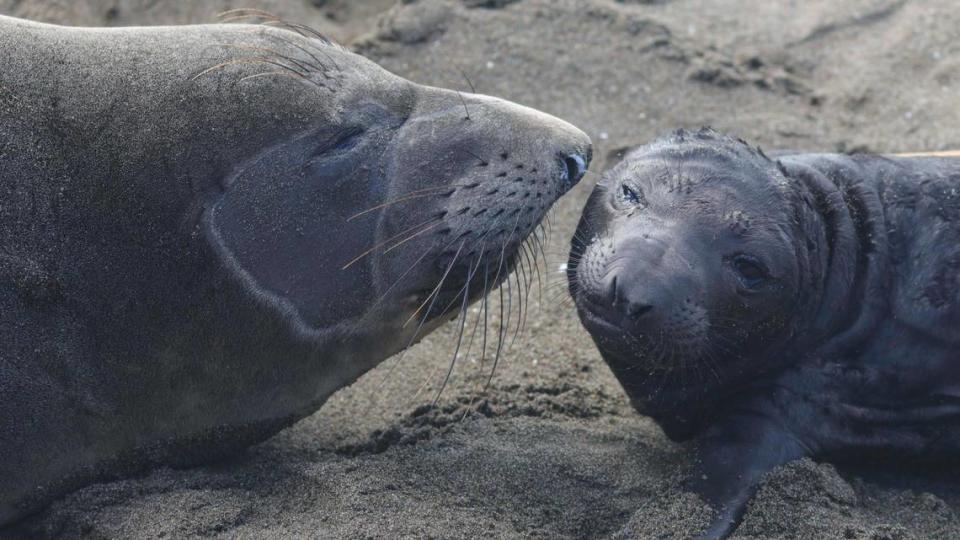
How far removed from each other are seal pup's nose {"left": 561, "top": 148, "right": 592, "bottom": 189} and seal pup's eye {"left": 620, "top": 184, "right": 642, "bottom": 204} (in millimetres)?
437

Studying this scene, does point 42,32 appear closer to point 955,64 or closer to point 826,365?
point 826,365

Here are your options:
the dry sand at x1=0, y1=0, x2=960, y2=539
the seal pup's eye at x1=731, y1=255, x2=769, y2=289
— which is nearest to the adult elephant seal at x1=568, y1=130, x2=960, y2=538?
the seal pup's eye at x1=731, y1=255, x2=769, y2=289

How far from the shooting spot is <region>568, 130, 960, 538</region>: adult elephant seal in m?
3.90

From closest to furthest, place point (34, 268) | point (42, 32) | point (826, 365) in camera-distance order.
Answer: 1. point (34, 268)
2. point (42, 32)
3. point (826, 365)

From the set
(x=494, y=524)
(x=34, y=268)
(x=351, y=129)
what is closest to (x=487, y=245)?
(x=351, y=129)

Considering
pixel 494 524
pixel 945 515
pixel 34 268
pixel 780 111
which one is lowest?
pixel 945 515

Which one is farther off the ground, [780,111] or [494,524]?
[780,111]

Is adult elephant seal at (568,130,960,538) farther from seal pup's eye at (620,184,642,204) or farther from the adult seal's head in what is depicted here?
the adult seal's head

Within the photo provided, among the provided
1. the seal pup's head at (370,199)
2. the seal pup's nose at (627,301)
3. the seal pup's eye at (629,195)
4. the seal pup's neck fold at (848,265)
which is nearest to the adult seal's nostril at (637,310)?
the seal pup's nose at (627,301)

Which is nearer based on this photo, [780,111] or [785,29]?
[780,111]

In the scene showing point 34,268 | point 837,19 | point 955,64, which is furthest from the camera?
point 837,19

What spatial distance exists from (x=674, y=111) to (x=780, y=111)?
57cm

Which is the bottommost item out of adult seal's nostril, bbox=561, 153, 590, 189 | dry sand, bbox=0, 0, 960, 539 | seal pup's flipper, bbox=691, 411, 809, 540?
seal pup's flipper, bbox=691, 411, 809, 540

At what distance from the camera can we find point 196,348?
3.63 m
